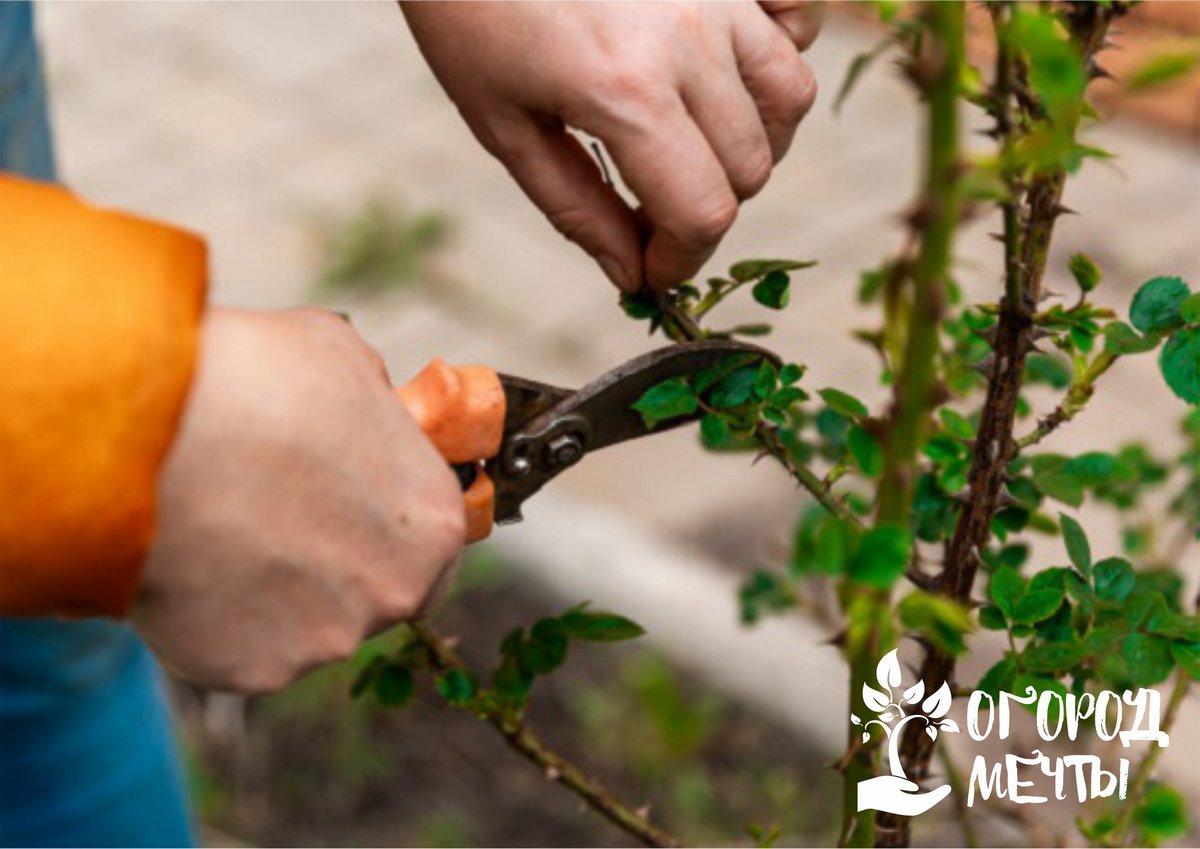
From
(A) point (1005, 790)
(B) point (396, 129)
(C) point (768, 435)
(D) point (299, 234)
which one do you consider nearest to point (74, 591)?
(C) point (768, 435)

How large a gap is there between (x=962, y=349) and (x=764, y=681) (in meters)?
0.96

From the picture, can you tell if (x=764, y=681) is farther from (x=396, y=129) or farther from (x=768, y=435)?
(x=396, y=129)

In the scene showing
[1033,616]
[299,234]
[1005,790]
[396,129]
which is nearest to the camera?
[1033,616]

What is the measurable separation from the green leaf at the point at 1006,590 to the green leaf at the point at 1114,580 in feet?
0.20

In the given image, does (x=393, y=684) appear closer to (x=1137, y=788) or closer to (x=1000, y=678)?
(x=1000, y=678)

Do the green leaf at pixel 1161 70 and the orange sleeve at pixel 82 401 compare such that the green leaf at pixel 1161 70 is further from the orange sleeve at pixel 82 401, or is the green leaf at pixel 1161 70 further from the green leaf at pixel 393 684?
the green leaf at pixel 393 684

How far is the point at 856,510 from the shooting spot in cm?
128

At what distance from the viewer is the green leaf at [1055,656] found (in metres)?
0.95

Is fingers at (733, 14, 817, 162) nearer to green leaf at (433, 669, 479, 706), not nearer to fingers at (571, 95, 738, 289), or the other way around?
fingers at (571, 95, 738, 289)

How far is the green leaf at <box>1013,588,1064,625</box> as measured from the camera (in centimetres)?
97

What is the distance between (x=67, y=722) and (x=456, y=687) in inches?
29.5

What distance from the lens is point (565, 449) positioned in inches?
41.9

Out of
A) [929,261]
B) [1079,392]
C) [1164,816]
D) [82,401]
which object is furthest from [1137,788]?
[82,401]

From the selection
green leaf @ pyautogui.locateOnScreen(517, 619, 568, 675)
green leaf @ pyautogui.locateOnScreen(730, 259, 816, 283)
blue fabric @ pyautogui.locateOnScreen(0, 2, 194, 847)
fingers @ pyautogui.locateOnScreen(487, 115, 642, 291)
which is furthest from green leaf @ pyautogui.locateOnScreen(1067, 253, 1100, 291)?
blue fabric @ pyautogui.locateOnScreen(0, 2, 194, 847)
